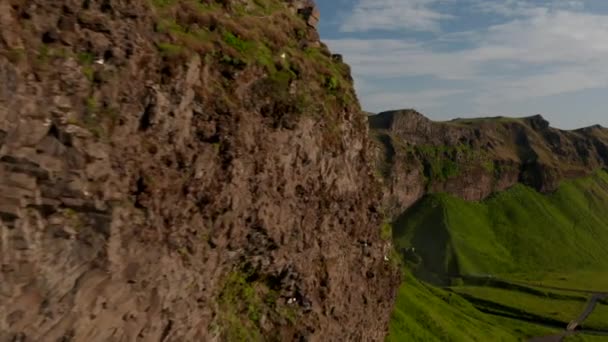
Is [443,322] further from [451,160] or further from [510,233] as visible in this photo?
[451,160]

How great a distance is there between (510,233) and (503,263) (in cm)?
1844

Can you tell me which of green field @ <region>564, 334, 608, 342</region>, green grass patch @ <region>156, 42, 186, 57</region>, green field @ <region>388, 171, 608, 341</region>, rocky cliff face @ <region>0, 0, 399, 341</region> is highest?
green grass patch @ <region>156, 42, 186, 57</region>

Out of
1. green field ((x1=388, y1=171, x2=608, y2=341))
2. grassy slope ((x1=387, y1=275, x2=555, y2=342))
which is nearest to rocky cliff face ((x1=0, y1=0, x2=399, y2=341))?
grassy slope ((x1=387, y1=275, x2=555, y2=342))

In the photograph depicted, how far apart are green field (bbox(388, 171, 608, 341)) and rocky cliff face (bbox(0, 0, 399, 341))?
34682 mm

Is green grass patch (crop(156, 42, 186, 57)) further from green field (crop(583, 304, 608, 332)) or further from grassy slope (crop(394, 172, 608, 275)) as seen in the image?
grassy slope (crop(394, 172, 608, 275))

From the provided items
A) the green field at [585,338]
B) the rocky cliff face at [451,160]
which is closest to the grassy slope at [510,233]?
the rocky cliff face at [451,160]

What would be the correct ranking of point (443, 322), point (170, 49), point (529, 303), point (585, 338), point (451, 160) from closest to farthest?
point (170, 49), point (443, 322), point (585, 338), point (529, 303), point (451, 160)

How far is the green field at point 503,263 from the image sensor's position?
8962 cm

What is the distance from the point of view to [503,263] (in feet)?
481

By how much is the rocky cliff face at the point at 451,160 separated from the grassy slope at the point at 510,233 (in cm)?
399

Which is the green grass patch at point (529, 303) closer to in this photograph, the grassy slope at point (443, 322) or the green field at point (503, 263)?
the green field at point (503, 263)

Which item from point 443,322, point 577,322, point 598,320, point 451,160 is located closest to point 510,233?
point 451,160

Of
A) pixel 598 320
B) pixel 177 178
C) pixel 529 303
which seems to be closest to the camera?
pixel 177 178

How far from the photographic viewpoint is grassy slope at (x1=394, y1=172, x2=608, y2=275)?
467 ft
